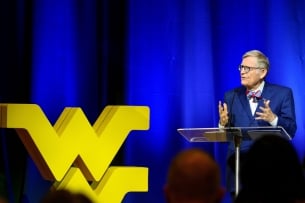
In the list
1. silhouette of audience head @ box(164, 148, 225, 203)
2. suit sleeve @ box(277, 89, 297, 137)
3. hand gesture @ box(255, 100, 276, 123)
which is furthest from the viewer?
suit sleeve @ box(277, 89, 297, 137)

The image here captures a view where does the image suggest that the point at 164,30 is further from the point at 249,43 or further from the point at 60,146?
the point at 60,146

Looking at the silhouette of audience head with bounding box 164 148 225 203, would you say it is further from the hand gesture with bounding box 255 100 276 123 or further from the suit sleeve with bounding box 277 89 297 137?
the suit sleeve with bounding box 277 89 297 137

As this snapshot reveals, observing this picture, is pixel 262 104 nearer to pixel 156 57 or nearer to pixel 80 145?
pixel 80 145

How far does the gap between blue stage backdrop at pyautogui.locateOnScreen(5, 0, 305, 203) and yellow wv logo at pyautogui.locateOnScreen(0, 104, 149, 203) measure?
0.82m

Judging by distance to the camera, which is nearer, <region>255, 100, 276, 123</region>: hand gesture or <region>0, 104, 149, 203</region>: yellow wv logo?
<region>255, 100, 276, 123</region>: hand gesture

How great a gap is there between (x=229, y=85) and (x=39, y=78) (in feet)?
4.87

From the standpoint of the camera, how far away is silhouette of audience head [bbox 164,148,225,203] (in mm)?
1979

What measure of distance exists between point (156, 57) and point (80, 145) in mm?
1280

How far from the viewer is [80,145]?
15.6ft

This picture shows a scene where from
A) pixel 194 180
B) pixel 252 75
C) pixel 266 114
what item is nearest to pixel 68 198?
pixel 194 180

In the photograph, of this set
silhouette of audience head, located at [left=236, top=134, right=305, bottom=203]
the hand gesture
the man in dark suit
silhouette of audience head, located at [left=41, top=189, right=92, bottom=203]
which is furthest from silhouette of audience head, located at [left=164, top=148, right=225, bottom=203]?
the man in dark suit

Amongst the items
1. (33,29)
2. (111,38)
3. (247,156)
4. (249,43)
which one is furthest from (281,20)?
(247,156)

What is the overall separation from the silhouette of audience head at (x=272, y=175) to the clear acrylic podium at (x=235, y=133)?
1846 mm

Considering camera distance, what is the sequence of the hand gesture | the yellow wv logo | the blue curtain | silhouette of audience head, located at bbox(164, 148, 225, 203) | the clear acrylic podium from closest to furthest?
silhouette of audience head, located at bbox(164, 148, 225, 203) → the clear acrylic podium → the hand gesture → the yellow wv logo → the blue curtain
